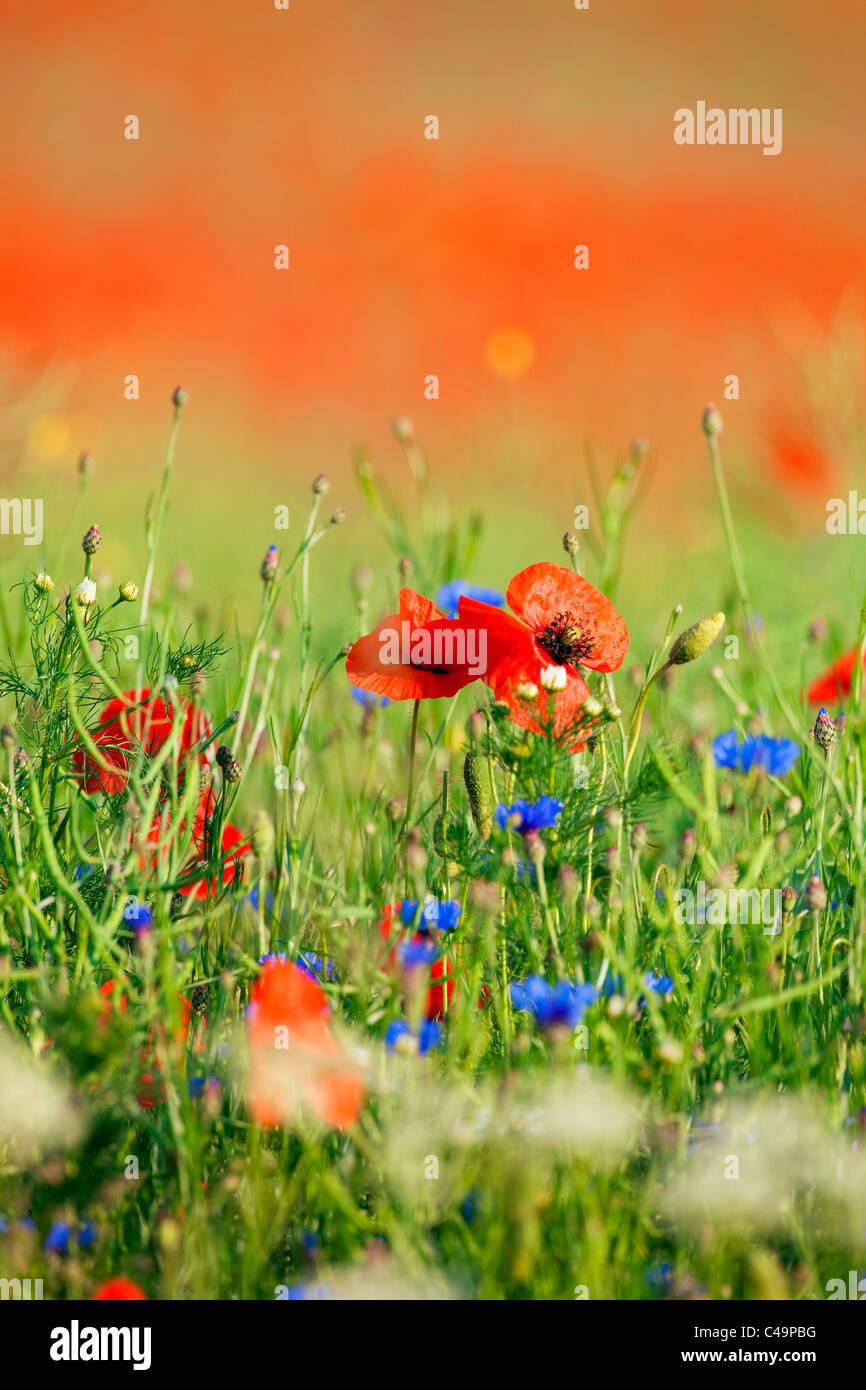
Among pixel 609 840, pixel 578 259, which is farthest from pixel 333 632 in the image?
pixel 609 840

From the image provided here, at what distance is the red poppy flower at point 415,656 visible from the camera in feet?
3.87

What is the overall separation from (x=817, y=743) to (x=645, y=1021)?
333mm

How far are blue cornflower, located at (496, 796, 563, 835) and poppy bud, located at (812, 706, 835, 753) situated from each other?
0.91 ft

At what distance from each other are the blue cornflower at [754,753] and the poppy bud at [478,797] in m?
0.26

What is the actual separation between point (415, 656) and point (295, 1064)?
1.44 feet

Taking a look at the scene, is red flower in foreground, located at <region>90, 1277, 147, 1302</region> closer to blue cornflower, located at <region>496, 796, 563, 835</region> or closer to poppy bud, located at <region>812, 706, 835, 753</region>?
blue cornflower, located at <region>496, 796, 563, 835</region>

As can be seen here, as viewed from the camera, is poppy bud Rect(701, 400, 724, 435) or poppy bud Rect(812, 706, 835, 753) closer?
poppy bud Rect(812, 706, 835, 753)

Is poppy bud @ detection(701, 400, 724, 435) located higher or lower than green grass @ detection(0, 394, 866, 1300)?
higher

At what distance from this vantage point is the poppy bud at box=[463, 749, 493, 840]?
1.16 meters

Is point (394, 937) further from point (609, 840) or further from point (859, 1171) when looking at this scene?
point (859, 1171)

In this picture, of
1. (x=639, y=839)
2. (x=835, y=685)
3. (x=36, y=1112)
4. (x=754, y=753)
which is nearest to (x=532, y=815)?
(x=639, y=839)

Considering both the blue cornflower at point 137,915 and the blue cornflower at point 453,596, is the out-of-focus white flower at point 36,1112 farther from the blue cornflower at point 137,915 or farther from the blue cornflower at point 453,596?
the blue cornflower at point 453,596

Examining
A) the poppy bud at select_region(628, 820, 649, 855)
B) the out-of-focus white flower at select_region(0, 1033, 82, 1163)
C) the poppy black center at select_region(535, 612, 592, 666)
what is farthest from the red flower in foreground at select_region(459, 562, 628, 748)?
the out-of-focus white flower at select_region(0, 1033, 82, 1163)
